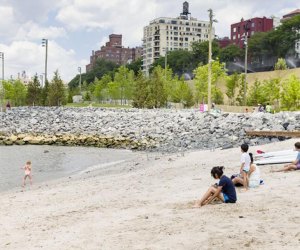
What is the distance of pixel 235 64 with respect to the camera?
105 metres

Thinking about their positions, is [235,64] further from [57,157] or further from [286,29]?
[57,157]

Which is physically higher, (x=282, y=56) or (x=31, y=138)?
(x=282, y=56)

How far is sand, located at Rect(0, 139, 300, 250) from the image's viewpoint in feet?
28.2

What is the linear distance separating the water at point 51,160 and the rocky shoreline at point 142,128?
294 centimetres

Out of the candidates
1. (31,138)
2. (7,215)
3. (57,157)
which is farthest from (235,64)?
(7,215)

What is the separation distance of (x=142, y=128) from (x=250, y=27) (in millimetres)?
109712

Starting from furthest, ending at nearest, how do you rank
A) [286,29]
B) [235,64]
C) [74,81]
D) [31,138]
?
[74,81]
[235,64]
[286,29]
[31,138]

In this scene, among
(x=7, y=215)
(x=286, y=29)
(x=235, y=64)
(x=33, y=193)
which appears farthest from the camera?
(x=235, y=64)

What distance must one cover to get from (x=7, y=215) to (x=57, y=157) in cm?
2057

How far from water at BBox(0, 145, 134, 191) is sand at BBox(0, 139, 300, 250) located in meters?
7.50

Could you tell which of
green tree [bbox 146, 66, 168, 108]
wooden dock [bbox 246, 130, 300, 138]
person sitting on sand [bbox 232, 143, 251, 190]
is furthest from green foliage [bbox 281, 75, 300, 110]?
person sitting on sand [bbox 232, 143, 251, 190]

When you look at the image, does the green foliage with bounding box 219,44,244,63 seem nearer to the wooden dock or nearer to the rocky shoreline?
the rocky shoreline

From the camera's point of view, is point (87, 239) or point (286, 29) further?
point (286, 29)

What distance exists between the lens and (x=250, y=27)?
145625mm
